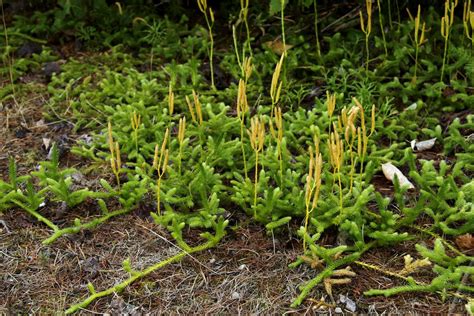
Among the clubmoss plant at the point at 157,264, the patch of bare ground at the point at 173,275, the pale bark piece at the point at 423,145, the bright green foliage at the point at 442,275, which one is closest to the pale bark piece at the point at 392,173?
the pale bark piece at the point at 423,145

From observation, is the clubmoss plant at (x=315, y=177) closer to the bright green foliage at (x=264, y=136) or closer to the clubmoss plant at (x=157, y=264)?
the bright green foliage at (x=264, y=136)

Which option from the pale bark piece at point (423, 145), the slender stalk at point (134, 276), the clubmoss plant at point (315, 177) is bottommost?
the pale bark piece at point (423, 145)

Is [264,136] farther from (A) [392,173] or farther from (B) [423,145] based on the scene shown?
(B) [423,145]

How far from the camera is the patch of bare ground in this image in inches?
109

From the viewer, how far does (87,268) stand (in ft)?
9.84

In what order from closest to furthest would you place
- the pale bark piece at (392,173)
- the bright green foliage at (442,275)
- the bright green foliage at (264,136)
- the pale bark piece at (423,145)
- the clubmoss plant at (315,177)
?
the clubmoss plant at (315,177), the bright green foliage at (442,275), the bright green foliage at (264,136), the pale bark piece at (392,173), the pale bark piece at (423,145)

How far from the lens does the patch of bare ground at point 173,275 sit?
9.12ft

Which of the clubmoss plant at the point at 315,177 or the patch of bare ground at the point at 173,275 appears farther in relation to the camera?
the patch of bare ground at the point at 173,275

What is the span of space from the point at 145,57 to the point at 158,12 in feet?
2.29

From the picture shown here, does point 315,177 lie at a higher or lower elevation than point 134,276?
higher

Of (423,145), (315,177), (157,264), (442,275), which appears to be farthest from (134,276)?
(423,145)

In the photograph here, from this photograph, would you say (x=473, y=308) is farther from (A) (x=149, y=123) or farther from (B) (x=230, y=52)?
(B) (x=230, y=52)

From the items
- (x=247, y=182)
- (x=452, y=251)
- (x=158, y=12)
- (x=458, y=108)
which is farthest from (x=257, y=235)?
(x=158, y=12)

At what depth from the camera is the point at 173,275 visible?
2.95 m
